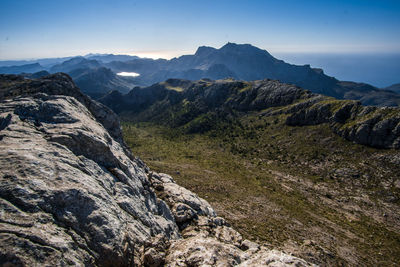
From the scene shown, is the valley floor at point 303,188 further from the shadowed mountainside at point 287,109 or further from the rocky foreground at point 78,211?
the rocky foreground at point 78,211

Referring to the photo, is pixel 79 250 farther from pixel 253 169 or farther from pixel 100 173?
pixel 253 169

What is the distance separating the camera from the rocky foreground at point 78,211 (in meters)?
8.76

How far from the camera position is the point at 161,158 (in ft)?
272

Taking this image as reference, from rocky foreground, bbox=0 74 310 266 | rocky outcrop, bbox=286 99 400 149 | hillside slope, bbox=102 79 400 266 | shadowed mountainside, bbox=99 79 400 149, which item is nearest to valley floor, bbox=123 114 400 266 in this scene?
hillside slope, bbox=102 79 400 266

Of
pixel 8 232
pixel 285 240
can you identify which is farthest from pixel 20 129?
pixel 285 240

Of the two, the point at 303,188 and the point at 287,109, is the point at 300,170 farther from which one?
the point at 287,109

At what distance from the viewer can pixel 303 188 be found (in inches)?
2210

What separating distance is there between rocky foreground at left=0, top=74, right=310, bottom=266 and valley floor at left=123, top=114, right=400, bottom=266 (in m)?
16.5

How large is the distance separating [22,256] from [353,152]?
8299cm

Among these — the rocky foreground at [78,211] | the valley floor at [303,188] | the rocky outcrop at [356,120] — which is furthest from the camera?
the rocky outcrop at [356,120]

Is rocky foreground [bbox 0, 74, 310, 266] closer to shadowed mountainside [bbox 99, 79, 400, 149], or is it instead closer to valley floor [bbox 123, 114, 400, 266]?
valley floor [bbox 123, 114, 400, 266]

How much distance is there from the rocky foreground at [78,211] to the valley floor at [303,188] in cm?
1648

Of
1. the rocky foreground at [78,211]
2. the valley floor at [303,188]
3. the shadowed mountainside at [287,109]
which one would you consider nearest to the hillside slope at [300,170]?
the valley floor at [303,188]

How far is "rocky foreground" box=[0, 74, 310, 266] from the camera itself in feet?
28.7
